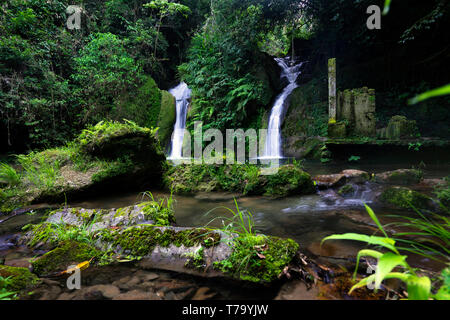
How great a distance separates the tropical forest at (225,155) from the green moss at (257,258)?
2 centimetres

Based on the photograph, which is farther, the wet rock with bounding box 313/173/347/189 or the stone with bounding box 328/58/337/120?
the stone with bounding box 328/58/337/120

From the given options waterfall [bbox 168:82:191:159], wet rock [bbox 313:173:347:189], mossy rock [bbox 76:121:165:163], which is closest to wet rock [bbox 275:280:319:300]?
wet rock [bbox 313:173:347:189]

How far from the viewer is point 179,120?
13.1m

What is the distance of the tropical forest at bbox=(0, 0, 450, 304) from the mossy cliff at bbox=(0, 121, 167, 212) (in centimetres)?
3

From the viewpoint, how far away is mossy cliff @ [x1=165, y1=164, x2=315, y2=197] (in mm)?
5051

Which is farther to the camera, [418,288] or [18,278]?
[18,278]

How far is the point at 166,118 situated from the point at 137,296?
12.0 m

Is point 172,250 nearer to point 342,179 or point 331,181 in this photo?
point 331,181

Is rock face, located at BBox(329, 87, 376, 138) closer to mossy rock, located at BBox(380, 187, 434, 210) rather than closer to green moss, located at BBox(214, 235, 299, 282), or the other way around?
mossy rock, located at BBox(380, 187, 434, 210)

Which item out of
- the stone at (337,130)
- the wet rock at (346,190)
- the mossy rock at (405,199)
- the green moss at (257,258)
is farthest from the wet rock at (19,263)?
the stone at (337,130)

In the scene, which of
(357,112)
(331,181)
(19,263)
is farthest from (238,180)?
(357,112)
